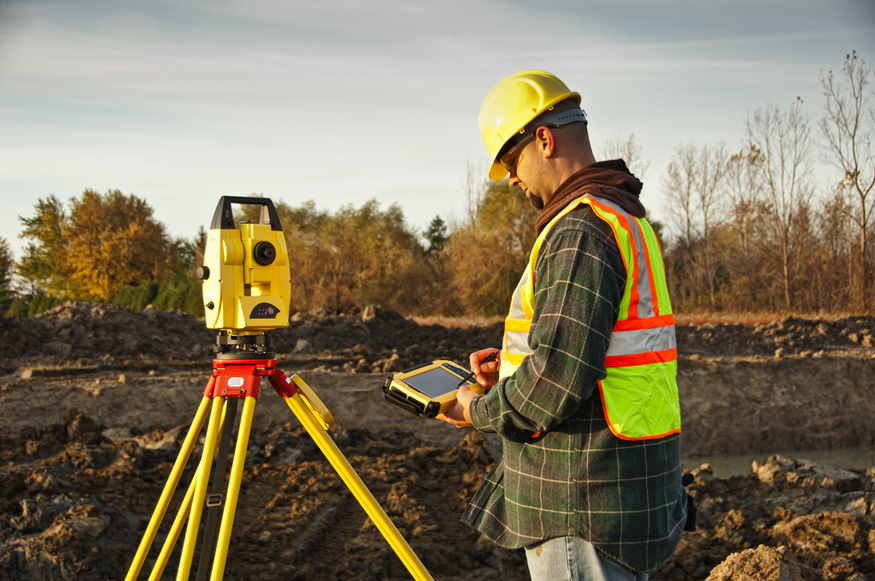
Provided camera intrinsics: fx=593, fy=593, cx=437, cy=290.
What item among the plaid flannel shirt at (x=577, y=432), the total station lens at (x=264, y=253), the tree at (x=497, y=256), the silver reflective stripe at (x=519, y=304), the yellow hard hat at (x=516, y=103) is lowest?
the plaid flannel shirt at (x=577, y=432)

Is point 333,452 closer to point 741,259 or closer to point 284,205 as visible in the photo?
point 741,259

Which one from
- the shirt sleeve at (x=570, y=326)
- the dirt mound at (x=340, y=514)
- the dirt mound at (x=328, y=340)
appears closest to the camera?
the shirt sleeve at (x=570, y=326)

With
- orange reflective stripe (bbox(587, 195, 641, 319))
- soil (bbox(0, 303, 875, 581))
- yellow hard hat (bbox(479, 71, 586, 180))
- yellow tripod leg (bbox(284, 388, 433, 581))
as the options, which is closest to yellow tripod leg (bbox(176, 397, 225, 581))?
yellow tripod leg (bbox(284, 388, 433, 581))

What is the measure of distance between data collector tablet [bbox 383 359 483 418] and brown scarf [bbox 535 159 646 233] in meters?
0.51

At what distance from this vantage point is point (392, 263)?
28.5m

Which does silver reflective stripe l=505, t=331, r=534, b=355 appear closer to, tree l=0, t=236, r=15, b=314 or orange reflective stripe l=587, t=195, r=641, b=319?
orange reflective stripe l=587, t=195, r=641, b=319

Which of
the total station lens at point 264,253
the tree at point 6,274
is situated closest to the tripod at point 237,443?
the total station lens at point 264,253

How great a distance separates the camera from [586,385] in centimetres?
126

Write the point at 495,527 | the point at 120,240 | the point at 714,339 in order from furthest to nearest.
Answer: the point at 120,240 < the point at 714,339 < the point at 495,527

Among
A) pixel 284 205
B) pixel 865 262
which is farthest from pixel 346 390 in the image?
pixel 284 205

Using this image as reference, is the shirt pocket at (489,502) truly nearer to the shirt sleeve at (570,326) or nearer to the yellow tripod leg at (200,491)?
the shirt sleeve at (570,326)

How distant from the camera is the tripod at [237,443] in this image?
6.35ft

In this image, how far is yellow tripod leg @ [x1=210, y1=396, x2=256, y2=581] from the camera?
181cm

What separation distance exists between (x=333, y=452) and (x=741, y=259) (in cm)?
2677
